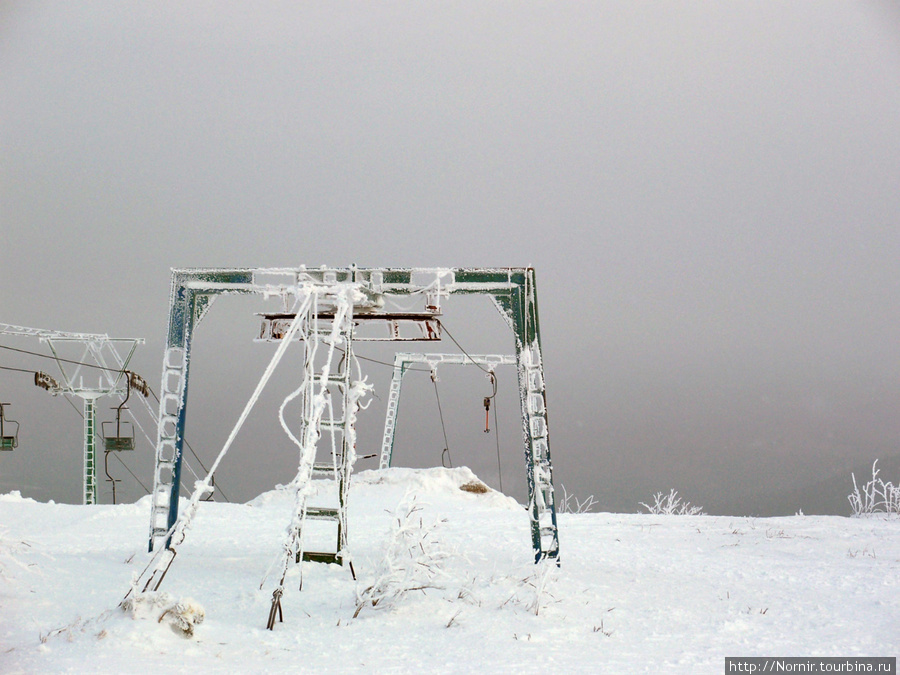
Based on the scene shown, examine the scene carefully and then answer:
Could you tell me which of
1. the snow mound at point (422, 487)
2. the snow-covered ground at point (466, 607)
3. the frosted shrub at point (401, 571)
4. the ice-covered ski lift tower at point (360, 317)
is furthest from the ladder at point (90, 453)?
the frosted shrub at point (401, 571)

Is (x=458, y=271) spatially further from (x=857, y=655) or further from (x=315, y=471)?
(x=857, y=655)

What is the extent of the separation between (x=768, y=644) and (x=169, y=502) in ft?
24.2

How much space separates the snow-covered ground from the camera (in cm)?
555

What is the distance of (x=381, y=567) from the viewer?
721cm

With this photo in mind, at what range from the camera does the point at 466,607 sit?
710 centimetres

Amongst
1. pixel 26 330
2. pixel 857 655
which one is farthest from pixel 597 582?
pixel 26 330

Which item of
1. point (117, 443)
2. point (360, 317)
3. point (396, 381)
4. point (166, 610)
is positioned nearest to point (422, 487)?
point (396, 381)

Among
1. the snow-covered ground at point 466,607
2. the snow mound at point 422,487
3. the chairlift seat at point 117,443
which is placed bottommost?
the snow-covered ground at point 466,607

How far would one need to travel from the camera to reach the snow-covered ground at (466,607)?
5.55 meters

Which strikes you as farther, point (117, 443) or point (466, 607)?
point (117, 443)

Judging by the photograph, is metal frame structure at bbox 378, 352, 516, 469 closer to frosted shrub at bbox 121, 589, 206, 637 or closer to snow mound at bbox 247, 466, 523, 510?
snow mound at bbox 247, 466, 523, 510

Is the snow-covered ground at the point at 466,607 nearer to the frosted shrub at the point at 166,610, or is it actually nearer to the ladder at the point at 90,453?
the frosted shrub at the point at 166,610

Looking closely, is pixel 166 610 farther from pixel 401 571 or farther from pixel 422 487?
pixel 422 487

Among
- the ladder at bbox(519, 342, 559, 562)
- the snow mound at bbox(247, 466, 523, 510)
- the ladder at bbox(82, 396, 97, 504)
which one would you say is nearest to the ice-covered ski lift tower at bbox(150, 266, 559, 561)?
the ladder at bbox(519, 342, 559, 562)
